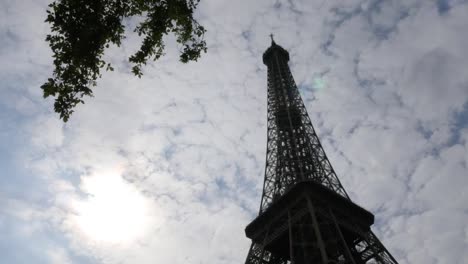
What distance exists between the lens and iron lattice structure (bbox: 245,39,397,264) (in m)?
31.1

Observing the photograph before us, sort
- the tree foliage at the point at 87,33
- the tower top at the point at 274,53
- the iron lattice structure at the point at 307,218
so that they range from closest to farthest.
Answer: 1. the tree foliage at the point at 87,33
2. the iron lattice structure at the point at 307,218
3. the tower top at the point at 274,53

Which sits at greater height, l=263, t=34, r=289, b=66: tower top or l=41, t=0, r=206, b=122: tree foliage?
l=263, t=34, r=289, b=66: tower top

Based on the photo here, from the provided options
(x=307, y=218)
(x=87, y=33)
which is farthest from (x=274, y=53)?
(x=87, y=33)

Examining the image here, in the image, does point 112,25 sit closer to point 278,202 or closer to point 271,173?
point 278,202

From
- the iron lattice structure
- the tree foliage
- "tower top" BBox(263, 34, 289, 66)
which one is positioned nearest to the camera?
the tree foliage

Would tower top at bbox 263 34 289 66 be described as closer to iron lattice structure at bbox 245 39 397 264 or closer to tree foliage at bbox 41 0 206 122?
iron lattice structure at bbox 245 39 397 264

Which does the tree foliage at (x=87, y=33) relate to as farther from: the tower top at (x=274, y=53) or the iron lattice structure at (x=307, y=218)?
the tower top at (x=274, y=53)

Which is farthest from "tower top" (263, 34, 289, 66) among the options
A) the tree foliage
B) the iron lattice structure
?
the tree foliage

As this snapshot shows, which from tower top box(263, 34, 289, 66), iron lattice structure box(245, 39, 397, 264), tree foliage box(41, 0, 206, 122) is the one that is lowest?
tree foliage box(41, 0, 206, 122)

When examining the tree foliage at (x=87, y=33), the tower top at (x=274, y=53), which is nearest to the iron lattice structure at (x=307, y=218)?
the tree foliage at (x=87, y=33)

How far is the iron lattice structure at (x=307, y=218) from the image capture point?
31.1 meters

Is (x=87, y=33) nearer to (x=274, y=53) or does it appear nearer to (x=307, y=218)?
(x=307, y=218)

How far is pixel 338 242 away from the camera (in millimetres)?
31812

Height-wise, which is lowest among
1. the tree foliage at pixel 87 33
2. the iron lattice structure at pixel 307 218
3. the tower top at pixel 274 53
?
the tree foliage at pixel 87 33
